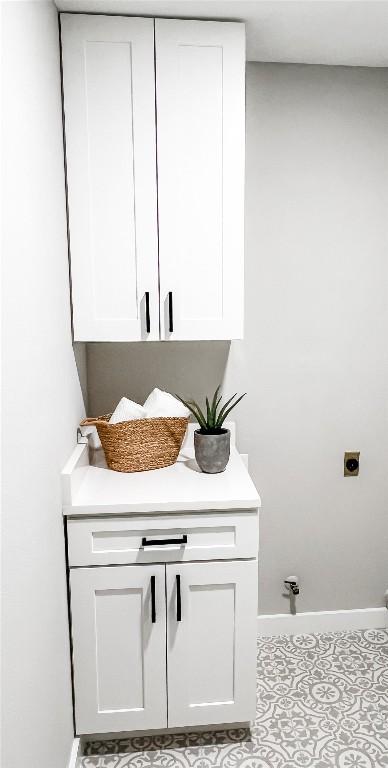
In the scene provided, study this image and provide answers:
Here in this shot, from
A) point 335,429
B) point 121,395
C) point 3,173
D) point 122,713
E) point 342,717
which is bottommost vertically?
point 342,717

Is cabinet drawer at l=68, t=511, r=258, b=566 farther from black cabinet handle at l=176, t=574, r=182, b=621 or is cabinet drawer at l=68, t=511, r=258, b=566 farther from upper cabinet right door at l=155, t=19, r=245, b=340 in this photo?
upper cabinet right door at l=155, t=19, r=245, b=340

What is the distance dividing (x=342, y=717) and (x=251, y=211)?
1917 mm

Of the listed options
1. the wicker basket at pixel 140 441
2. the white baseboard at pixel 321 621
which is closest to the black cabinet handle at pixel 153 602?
the wicker basket at pixel 140 441

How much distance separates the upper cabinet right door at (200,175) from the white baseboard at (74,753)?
137 centimetres

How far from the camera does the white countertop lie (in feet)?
5.37

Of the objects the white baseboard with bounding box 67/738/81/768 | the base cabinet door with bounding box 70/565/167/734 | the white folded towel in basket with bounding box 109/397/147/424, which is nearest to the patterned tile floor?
the white baseboard with bounding box 67/738/81/768

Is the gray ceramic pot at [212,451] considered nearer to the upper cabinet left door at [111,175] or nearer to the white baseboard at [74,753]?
the upper cabinet left door at [111,175]

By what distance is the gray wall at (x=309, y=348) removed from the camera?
2.15 metres

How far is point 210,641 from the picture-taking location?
1.75 m

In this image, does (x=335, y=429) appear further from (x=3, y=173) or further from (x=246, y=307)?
(x=3, y=173)

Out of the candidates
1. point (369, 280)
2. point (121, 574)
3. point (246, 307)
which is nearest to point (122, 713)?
point (121, 574)

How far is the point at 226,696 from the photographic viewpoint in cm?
180

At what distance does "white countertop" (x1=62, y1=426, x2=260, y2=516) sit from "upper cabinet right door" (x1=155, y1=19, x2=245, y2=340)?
1.60ft

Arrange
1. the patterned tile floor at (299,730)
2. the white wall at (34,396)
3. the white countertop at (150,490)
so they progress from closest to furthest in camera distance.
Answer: the white wall at (34,396) < the white countertop at (150,490) < the patterned tile floor at (299,730)
